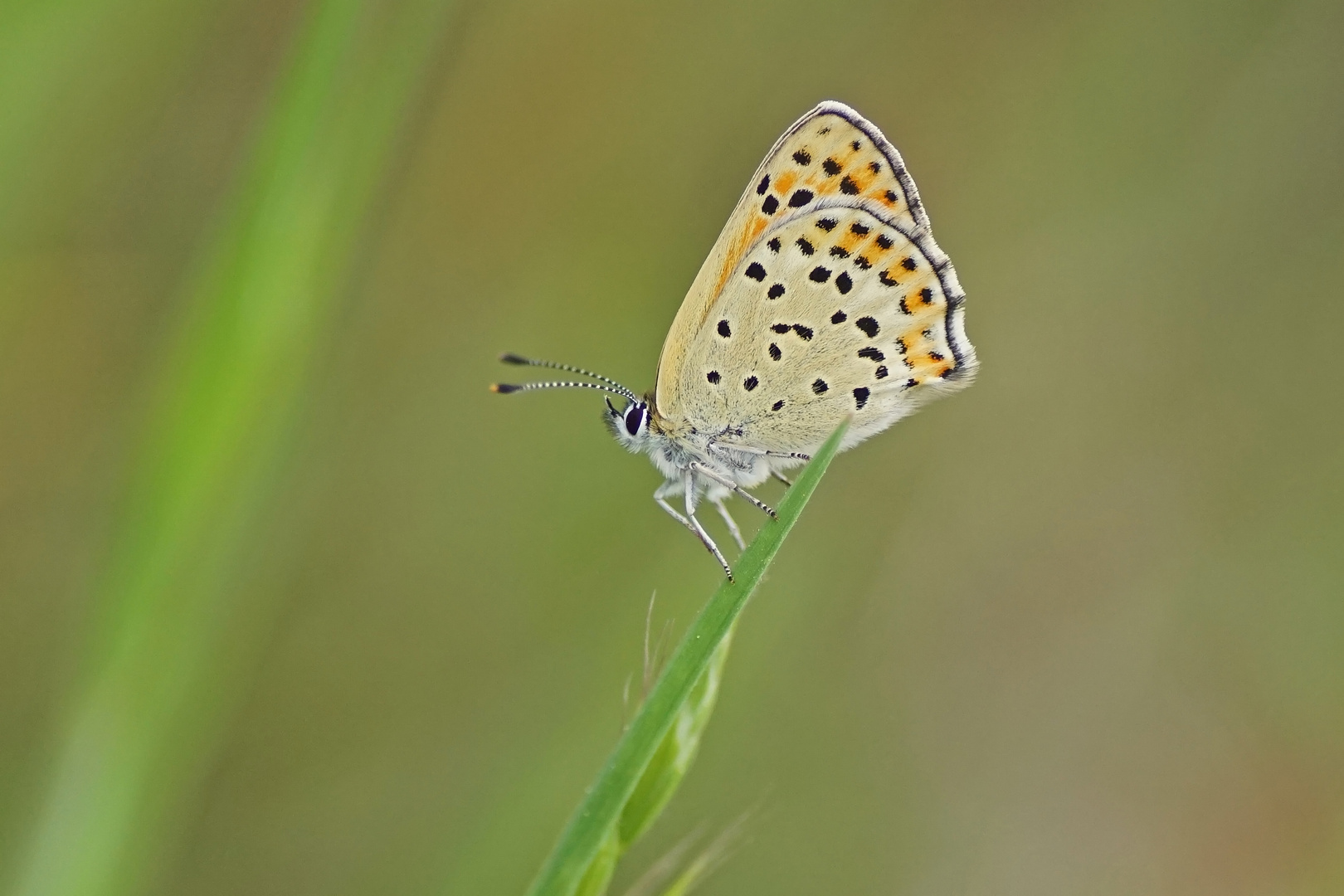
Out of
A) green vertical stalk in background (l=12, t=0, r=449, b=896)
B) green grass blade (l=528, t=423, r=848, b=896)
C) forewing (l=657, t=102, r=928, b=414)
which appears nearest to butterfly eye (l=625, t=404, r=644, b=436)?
forewing (l=657, t=102, r=928, b=414)

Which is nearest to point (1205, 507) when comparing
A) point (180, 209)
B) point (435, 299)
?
point (435, 299)

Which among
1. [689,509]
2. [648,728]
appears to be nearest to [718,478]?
[689,509]

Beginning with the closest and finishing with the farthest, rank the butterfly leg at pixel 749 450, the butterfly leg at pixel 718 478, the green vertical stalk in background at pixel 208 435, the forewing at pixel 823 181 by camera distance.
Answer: the green vertical stalk in background at pixel 208 435 → the forewing at pixel 823 181 → the butterfly leg at pixel 718 478 → the butterfly leg at pixel 749 450

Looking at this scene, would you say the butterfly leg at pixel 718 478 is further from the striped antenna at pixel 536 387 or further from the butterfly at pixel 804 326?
the striped antenna at pixel 536 387

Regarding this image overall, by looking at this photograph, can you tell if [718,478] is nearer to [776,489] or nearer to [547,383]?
[547,383]

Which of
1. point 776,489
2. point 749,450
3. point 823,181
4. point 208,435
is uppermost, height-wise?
point 823,181

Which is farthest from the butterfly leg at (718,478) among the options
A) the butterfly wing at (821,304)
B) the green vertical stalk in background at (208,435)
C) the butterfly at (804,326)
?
the green vertical stalk in background at (208,435)

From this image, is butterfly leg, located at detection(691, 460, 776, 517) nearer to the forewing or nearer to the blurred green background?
the blurred green background
